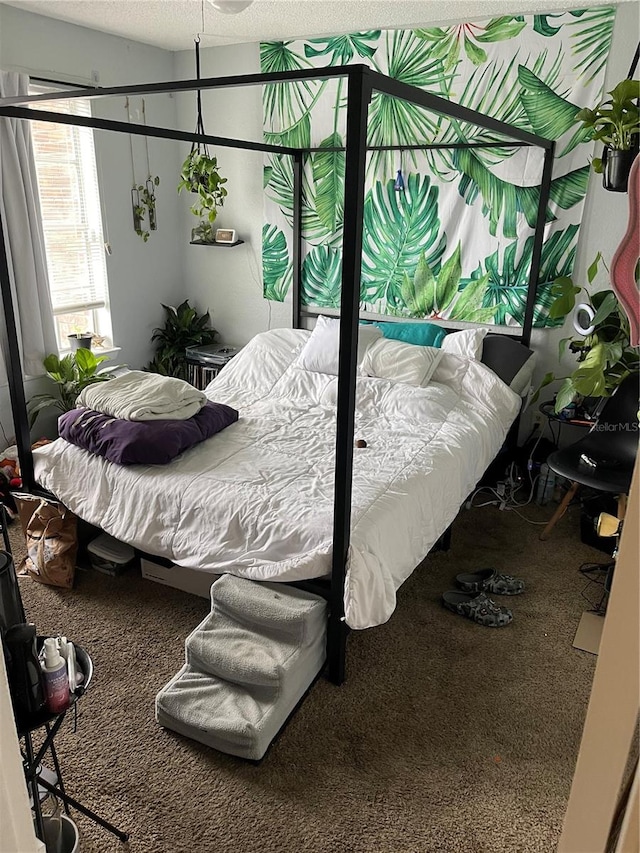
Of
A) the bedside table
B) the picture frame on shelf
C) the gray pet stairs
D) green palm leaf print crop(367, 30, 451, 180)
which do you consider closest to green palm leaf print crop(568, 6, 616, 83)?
green palm leaf print crop(367, 30, 451, 180)

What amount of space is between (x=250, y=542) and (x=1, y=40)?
9.52ft

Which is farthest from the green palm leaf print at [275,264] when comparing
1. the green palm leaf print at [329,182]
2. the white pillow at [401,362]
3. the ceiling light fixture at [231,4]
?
the ceiling light fixture at [231,4]

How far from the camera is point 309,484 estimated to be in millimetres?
2531

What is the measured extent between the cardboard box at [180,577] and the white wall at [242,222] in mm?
2242

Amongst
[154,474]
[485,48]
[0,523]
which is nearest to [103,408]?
[154,474]

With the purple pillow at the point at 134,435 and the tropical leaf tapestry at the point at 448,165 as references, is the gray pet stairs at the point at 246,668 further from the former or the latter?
the tropical leaf tapestry at the point at 448,165

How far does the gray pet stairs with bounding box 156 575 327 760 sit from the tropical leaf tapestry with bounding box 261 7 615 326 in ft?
7.72

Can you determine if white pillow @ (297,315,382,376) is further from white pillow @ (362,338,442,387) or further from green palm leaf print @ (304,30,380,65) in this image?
green palm leaf print @ (304,30,380,65)

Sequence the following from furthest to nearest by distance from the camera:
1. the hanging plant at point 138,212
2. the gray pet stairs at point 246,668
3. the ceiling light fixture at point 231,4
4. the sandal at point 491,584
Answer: the hanging plant at point 138,212
the sandal at point 491,584
the ceiling light fixture at point 231,4
the gray pet stairs at point 246,668

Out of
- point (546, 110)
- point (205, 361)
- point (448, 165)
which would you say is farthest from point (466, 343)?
point (205, 361)

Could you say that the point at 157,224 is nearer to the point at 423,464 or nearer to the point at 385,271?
the point at 385,271

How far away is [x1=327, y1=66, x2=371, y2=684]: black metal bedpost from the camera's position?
1646 mm

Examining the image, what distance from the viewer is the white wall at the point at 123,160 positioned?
348 centimetres

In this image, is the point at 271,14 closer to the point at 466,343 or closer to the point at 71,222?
the point at 71,222
